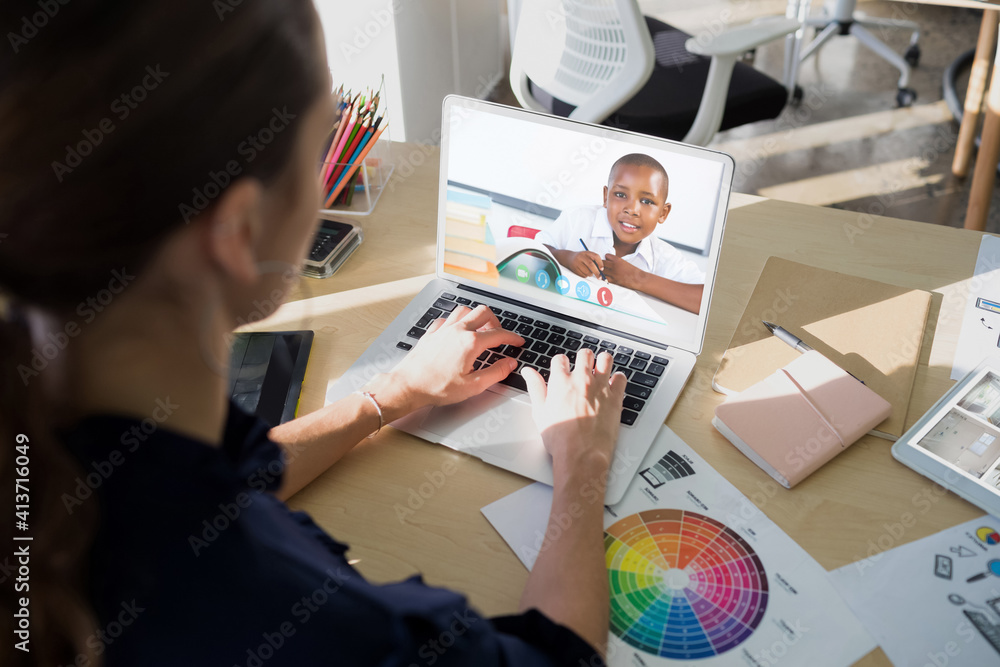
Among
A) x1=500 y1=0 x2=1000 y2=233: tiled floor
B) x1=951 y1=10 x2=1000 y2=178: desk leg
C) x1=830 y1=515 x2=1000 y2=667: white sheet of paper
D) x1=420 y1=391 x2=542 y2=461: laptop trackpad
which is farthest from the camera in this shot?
x1=500 y1=0 x2=1000 y2=233: tiled floor

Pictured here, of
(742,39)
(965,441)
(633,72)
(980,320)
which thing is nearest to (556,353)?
(965,441)

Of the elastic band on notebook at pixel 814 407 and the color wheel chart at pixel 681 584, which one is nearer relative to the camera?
the color wheel chart at pixel 681 584

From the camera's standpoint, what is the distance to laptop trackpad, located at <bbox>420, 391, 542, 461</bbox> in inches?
35.7

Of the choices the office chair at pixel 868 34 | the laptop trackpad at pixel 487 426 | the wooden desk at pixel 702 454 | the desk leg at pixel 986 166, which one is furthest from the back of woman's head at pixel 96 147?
the office chair at pixel 868 34

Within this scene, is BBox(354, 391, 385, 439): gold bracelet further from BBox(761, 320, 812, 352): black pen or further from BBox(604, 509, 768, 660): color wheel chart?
BBox(761, 320, 812, 352): black pen

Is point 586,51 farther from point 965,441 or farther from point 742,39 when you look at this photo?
point 965,441

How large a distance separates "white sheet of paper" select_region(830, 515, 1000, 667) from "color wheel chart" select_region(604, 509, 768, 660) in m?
0.10

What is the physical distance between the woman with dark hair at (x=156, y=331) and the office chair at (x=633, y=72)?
4.32ft

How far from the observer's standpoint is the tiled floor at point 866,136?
2646 millimetres

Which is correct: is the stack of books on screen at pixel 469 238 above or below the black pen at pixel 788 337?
above

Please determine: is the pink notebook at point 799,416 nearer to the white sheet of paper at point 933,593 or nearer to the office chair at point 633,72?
the white sheet of paper at point 933,593

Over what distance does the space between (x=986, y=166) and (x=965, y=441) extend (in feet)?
5.50

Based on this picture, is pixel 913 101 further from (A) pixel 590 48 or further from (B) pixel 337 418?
(B) pixel 337 418

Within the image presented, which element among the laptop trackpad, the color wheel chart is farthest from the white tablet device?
the laptop trackpad
